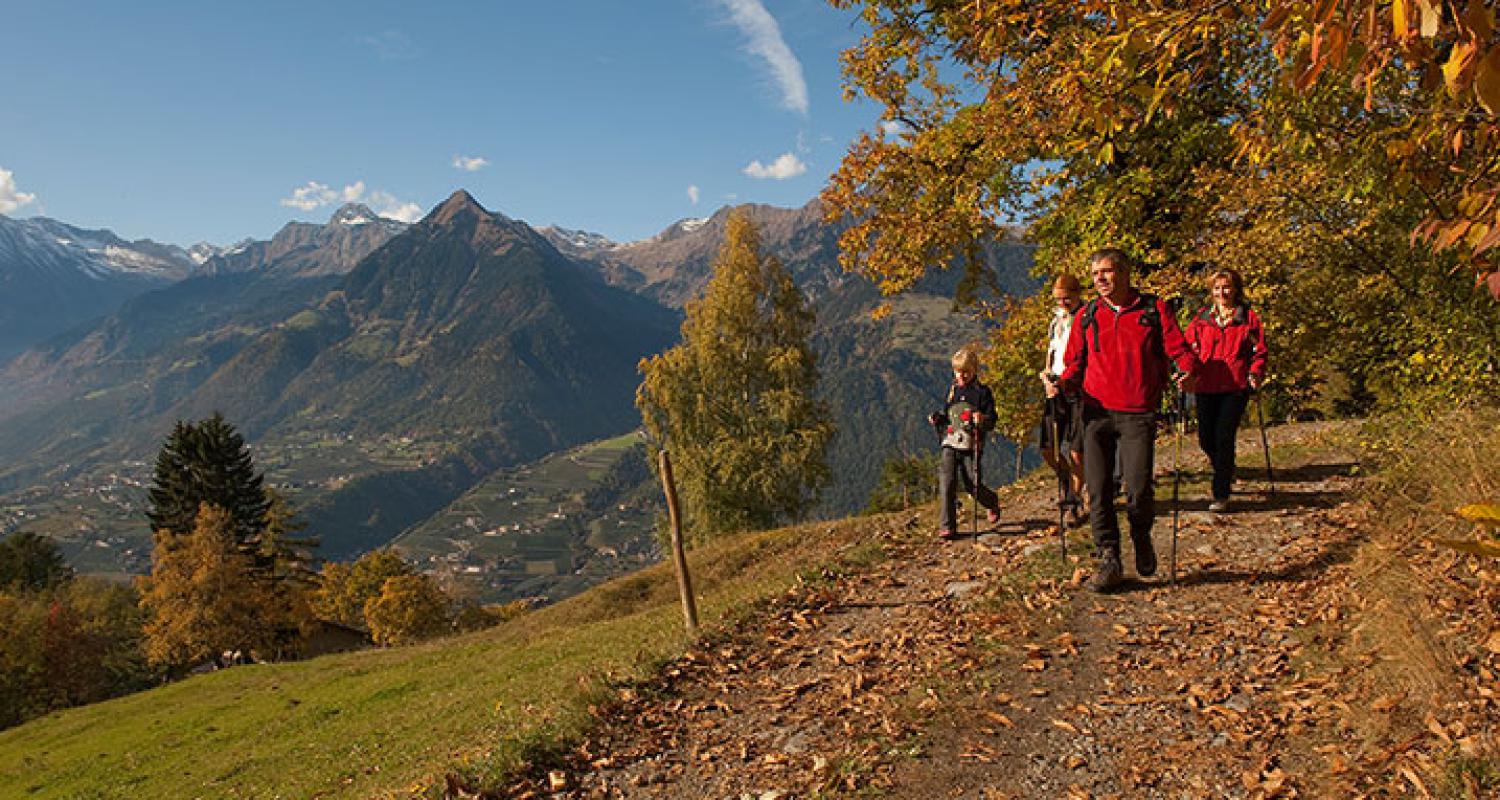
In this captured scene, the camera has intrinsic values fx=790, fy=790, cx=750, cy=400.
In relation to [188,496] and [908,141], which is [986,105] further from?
[188,496]

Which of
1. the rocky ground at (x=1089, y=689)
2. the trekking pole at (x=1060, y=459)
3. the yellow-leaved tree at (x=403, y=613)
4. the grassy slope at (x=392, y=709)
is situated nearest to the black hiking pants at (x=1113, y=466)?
the rocky ground at (x=1089, y=689)

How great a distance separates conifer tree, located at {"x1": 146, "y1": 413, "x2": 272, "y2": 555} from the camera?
214 feet

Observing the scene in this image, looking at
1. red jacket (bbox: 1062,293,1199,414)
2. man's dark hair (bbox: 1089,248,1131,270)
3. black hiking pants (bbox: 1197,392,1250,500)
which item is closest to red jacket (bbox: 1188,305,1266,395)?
black hiking pants (bbox: 1197,392,1250,500)

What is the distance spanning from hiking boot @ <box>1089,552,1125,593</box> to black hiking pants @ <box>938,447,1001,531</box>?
128 inches

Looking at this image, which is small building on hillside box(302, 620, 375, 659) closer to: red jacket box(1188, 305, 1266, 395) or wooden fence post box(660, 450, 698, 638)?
wooden fence post box(660, 450, 698, 638)

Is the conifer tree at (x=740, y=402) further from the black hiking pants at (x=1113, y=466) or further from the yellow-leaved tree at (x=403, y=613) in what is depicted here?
the yellow-leaved tree at (x=403, y=613)

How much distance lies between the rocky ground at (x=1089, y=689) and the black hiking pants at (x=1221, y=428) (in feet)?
1.83

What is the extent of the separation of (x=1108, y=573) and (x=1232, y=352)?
14.1 feet

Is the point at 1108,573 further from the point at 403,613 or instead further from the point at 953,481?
the point at 403,613

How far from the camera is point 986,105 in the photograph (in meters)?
14.1

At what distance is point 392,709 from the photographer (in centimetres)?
1862

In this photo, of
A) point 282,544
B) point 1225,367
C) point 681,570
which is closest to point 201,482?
point 282,544

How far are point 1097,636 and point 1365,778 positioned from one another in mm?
3065

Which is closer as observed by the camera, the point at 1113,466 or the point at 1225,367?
the point at 1113,466
